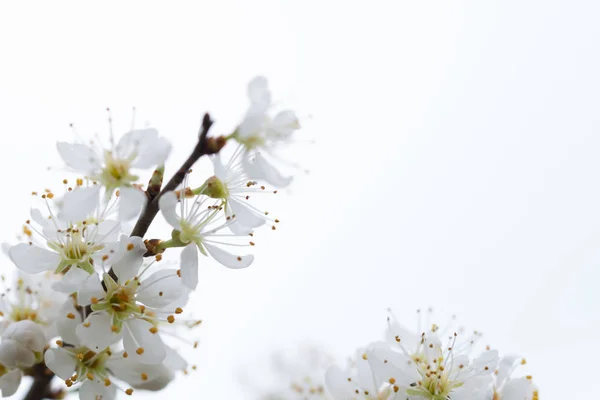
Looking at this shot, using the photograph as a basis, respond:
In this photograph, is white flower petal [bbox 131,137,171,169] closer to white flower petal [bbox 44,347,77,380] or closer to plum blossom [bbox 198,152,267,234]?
plum blossom [bbox 198,152,267,234]

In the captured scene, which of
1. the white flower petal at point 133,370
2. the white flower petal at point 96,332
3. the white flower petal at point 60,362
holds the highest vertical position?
the white flower petal at point 96,332

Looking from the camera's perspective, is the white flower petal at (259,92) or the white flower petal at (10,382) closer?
the white flower petal at (259,92)

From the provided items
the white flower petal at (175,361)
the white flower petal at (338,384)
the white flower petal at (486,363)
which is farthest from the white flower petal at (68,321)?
the white flower petal at (486,363)

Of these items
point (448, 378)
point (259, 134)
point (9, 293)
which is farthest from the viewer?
point (9, 293)

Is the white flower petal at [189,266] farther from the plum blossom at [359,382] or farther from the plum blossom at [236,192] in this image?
the plum blossom at [359,382]

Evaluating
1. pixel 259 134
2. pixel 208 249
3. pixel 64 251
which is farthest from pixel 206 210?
pixel 64 251

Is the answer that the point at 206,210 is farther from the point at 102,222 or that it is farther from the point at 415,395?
the point at 415,395

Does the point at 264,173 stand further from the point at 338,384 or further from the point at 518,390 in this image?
the point at 518,390
